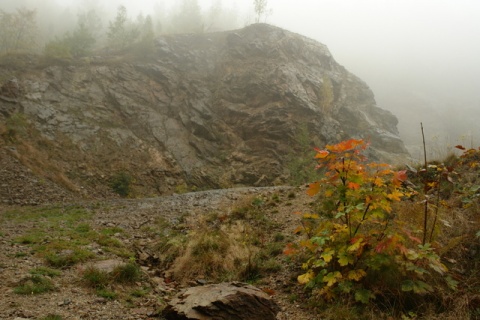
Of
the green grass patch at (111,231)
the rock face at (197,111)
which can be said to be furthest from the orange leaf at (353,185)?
the rock face at (197,111)

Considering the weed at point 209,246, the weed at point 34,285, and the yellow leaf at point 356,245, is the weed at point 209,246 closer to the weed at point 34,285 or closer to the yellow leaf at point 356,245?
the weed at point 34,285

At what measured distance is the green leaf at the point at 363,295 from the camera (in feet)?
13.8

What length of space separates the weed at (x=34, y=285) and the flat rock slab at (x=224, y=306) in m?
2.11

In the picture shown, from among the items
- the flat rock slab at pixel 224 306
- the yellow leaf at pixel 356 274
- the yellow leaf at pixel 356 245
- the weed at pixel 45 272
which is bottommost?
the weed at pixel 45 272

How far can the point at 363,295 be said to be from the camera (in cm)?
429

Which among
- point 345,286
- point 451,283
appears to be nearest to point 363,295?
point 345,286

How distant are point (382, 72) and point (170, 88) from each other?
230ft

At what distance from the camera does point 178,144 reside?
88.5 feet

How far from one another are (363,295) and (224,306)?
1.82m

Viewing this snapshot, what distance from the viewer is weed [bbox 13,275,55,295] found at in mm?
5182

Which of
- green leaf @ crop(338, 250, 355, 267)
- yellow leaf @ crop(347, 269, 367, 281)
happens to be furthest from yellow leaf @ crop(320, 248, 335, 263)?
yellow leaf @ crop(347, 269, 367, 281)

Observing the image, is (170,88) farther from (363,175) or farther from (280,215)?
(363,175)

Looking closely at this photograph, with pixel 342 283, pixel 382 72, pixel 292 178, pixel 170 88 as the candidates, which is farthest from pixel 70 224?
pixel 382 72

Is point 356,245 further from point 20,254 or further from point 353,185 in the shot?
point 20,254
